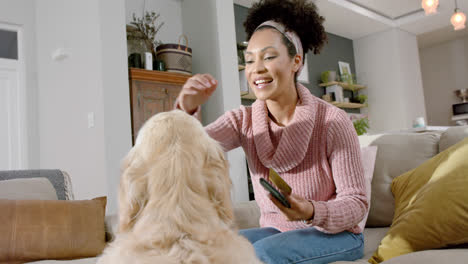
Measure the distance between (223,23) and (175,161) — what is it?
364 centimetres

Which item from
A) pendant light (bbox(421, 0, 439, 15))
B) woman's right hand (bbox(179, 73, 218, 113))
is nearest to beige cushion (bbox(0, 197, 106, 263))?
woman's right hand (bbox(179, 73, 218, 113))

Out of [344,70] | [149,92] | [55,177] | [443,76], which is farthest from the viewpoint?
[443,76]

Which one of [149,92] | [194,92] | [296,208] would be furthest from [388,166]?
[149,92]

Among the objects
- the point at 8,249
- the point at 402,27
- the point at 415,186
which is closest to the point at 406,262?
the point at 415,186

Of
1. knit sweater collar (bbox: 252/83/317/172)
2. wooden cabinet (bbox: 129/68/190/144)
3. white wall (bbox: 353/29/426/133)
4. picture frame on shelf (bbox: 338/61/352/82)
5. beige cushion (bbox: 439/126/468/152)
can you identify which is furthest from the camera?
white wall (bbox: 353/29/426/133)

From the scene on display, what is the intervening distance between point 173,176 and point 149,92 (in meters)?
3.08

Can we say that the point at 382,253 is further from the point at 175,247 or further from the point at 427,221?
the point at 175,247

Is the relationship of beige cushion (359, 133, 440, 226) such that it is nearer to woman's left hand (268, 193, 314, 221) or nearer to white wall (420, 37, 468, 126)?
woman's left hand (268, 193, 314, 221)

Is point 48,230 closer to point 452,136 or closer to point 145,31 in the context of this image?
point 452,136

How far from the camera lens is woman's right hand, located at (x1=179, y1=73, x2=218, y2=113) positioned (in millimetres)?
1227

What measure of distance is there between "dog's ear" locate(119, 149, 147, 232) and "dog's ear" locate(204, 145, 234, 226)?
133 millimetres

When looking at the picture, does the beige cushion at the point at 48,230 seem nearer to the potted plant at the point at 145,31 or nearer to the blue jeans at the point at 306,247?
the blue jeans at the point at 306,247

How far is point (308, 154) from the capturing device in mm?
1356

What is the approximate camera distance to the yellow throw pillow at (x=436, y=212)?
1231mm
